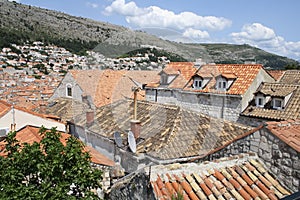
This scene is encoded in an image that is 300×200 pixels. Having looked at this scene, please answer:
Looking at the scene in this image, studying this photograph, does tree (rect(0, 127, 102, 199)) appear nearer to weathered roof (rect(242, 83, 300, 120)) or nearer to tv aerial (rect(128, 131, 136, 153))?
tv aerial (rect(128, 131, 136, 153))

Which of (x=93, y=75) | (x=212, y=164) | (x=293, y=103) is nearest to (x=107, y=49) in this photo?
(x=212, y=164)

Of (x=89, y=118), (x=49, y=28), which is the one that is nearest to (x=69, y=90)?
(x=89, y=118)

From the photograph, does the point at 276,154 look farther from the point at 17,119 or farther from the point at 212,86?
the point at 212,86

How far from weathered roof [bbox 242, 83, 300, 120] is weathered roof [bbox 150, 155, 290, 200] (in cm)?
1107

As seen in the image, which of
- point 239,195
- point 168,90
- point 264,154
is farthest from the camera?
point 168,90

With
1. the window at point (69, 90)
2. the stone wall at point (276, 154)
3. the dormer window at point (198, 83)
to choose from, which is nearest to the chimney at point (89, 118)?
the dormer window at point (198, 83)

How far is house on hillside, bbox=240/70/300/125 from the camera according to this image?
14.6 metres

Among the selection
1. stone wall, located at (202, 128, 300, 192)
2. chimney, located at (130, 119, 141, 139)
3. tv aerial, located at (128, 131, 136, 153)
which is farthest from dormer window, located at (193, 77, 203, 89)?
stone wall, located at (202, 128, 300, 192)

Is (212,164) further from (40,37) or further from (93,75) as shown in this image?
(40,37)

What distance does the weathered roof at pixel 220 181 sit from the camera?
12.8ft

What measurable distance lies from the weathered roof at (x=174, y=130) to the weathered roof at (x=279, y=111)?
5.82m

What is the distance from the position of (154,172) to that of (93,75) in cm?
2164

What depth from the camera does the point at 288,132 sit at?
4254 mm

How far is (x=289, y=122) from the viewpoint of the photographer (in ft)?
15.2
